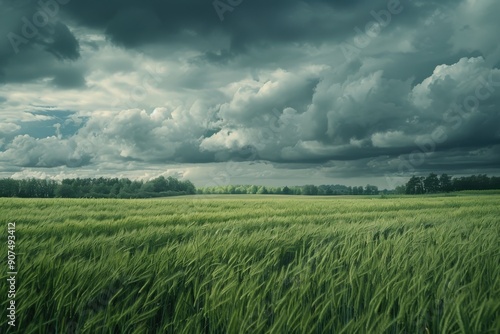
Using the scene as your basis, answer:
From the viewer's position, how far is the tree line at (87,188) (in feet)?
185

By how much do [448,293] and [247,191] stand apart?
86522 mm

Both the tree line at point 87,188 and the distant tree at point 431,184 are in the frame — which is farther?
the distant tree at point 431,184

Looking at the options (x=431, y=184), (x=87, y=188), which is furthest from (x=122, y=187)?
(x=431, y=184)

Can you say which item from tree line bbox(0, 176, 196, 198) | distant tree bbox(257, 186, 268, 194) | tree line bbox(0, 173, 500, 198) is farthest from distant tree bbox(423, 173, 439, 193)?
tree line bbox(0, 176, 196, 198)

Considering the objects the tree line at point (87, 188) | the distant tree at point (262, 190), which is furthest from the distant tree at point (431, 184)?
the tree line at point (87, 188)

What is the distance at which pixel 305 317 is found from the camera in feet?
6.15

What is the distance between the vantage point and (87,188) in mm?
60094

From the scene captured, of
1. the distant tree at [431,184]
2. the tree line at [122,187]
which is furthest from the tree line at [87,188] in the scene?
the distant tree at [431,184]

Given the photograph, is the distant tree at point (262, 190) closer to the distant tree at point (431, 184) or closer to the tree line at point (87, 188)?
the tree line at point (87, 188)

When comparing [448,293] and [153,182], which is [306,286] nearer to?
[448,293]

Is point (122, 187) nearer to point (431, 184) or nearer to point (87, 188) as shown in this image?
point (87, 188)

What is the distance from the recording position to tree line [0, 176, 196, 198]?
56.5 m

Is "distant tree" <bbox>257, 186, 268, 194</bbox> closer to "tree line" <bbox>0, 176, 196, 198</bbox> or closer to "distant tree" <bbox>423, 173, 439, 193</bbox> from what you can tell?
"tree line" <bbox>0, 176, 196, 198</bbox>

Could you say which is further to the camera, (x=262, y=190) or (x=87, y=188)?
(x=262, y=190)
